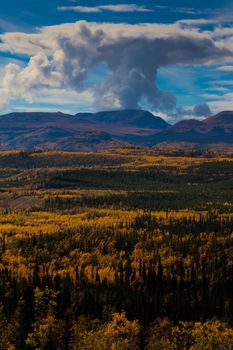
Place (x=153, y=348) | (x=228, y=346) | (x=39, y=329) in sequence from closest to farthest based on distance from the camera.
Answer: (x=228, y=346) → (x=153, y=348) → (x=39, y=329)

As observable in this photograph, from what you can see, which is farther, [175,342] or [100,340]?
[175,342]

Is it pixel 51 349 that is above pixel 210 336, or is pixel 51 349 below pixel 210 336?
below

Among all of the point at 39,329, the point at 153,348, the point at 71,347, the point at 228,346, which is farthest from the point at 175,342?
the point at 39,329

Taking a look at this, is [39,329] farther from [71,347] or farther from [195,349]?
[195,349]

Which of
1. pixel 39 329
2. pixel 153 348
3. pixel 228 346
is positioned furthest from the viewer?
pixel 39 329

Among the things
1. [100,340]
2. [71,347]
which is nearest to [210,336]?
[100,340]

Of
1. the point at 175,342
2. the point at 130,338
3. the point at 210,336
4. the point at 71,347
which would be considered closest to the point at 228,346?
the point at 210,336

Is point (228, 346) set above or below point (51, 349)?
above

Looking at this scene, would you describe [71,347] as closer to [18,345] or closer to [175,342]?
[18,345]

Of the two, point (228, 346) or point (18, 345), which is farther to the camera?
point (18, 345)
